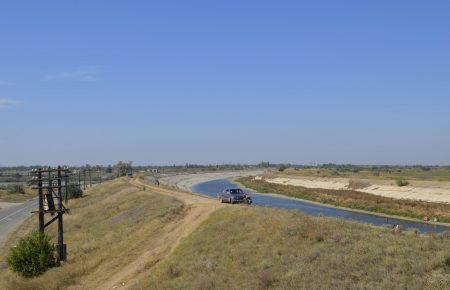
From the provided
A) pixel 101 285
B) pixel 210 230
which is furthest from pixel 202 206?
pixel 101 285

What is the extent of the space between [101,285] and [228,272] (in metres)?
9.32

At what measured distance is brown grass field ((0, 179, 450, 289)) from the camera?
17000mm

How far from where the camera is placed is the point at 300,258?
65.7 ft

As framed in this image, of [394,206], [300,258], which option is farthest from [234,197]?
[394,206]

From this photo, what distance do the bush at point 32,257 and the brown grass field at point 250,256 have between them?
77 centimetres

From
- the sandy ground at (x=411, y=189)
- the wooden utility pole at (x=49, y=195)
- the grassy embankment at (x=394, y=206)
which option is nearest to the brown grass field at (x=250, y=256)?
the wooden utility pole at (x=49, y=195)

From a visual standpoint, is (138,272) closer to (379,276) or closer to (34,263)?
(34,263)

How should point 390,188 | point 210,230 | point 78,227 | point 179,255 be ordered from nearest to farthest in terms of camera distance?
point 179,255 < point 210,230 < point 78,227 < point 390,188

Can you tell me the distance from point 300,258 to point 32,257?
62.5 ft

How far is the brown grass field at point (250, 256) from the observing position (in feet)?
55.8

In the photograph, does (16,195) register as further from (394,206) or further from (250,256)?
(250,256)

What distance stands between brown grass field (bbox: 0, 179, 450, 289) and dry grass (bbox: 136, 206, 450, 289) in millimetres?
34

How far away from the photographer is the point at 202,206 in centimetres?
4022

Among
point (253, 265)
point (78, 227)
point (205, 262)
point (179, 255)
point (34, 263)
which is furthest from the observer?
point (78, 227)
